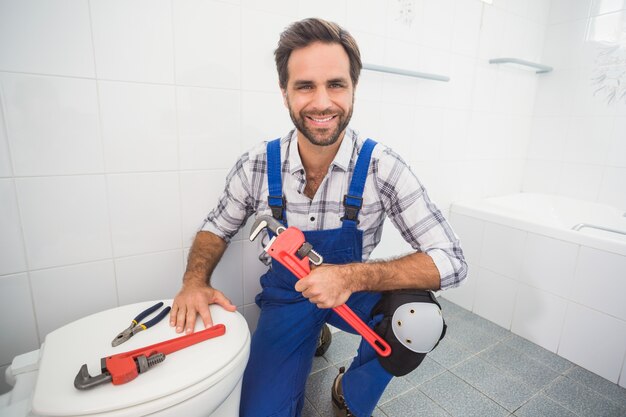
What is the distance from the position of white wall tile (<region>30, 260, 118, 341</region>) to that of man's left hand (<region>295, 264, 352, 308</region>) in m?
0.59

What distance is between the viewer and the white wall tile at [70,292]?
0.89 metres

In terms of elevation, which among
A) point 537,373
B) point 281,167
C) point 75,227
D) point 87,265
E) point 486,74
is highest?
point 486,74

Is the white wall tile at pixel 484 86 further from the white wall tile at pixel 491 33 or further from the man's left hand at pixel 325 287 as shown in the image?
the man's left hand at pixel 325 287

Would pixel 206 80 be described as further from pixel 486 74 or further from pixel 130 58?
pixel 486 74

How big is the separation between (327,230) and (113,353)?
1.75 feet

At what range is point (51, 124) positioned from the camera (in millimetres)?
816

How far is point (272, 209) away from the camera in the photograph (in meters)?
0.92

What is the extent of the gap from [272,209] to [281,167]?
0.12m

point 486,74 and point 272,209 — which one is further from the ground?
point 486,74

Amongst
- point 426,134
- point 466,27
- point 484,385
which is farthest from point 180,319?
point 466,27

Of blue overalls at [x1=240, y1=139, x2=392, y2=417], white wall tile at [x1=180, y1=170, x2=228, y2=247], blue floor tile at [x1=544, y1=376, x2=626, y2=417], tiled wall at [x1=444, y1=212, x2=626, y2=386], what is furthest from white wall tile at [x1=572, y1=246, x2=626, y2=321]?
white wall tile at [x1=180, y1=170, x2=228, y2=247]

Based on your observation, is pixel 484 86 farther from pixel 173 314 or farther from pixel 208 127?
pixel 173 314

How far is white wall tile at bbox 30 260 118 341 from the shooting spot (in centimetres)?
89

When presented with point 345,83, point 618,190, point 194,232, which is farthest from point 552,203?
point 194,232
